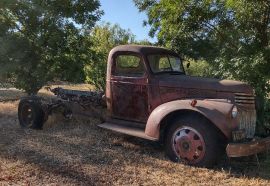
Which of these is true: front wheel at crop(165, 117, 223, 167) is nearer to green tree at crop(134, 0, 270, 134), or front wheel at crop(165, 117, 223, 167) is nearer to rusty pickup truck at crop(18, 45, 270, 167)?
rusty pickup truck at crop(18, 45, 270, 167)

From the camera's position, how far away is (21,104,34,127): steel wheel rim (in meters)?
8.98

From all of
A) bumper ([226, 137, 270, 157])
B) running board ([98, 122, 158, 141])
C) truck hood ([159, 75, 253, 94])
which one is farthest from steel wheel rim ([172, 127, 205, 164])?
truck hood ([159, 75, 253, 94])

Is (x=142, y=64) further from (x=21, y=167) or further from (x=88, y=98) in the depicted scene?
(x=21, y=167)

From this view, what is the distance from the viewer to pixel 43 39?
1240 centimetres

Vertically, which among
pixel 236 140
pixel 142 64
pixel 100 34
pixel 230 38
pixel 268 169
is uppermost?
pixel 100 34

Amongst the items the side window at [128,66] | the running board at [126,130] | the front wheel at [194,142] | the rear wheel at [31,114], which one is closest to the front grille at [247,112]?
the front wheel at [194,142]

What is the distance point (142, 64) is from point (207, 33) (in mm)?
3972

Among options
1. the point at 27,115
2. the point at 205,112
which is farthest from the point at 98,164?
the point at 27,115

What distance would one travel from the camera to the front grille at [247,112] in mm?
6668

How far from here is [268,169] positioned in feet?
21.7

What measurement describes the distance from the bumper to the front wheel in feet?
1.01

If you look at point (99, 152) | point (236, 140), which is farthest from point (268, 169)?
point (99, 152)

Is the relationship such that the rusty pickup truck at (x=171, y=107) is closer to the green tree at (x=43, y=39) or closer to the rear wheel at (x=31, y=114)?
the rear wheel at (x=31, y=114)

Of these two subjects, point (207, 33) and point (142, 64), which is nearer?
point (142, 64)
